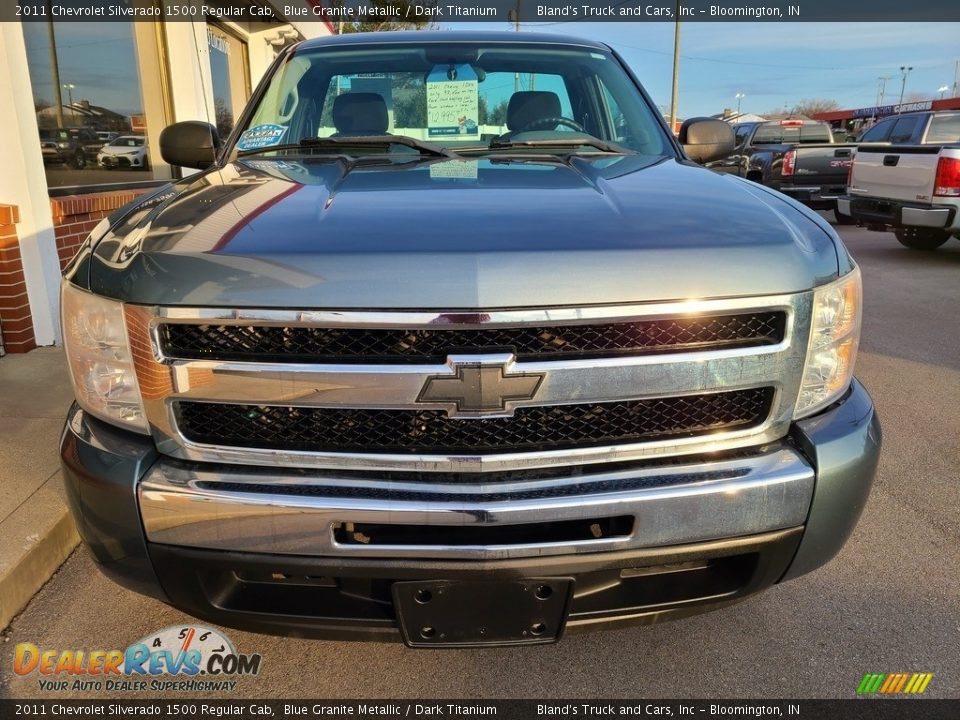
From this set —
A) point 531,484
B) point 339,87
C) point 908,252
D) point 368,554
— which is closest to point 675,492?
point 531,484

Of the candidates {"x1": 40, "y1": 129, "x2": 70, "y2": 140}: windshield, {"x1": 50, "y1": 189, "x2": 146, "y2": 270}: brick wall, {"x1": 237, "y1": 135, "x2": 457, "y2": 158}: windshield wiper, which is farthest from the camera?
{"x1": 40, "y1": 129, "x2": 70, "y2": 140}: windshield

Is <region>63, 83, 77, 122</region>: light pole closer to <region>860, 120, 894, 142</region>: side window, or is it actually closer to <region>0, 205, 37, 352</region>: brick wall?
<region>0, 205, 37, 352</region>: brick wall

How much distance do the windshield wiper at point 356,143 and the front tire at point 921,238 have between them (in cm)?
897

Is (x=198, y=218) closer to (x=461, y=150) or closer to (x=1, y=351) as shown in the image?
(x=461, y=150)

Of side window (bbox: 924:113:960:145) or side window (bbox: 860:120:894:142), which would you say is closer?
side window (bbox: 924:113:960:145)

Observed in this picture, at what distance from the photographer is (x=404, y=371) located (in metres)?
1.60

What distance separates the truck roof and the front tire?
809cm

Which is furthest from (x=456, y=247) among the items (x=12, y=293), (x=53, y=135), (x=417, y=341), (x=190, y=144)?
(x=53, y=135)

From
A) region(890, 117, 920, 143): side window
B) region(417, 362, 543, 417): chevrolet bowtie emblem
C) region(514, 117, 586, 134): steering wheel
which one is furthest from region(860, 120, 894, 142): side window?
region(417, 362, 543, 417): chevrolet bowtie emblem

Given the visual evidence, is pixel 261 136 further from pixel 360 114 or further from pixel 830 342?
pixel 830 342

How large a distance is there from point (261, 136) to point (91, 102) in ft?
15.3

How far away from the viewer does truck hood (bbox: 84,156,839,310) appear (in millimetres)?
1575

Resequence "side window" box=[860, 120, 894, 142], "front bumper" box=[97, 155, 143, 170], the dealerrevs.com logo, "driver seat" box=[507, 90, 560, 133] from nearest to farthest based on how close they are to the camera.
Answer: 1. the dealerrevs.com logo
2. "driver seat" box=[507, 90, 560, 133]
3. "front bumper" box=[97, 155, 143, 170]
4. "side window" box=[860, 120, 894, 142]

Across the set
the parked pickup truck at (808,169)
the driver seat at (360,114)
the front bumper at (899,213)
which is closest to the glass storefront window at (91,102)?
the driver seat at (360,114)
